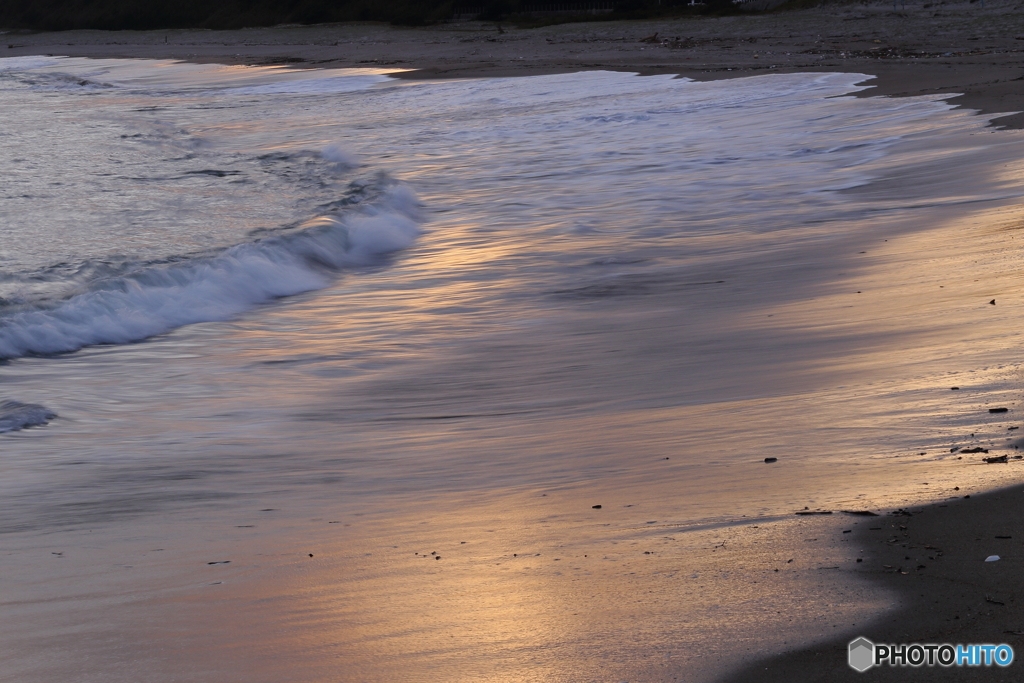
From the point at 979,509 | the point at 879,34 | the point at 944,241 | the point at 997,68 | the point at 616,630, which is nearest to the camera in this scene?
the point at 616,630

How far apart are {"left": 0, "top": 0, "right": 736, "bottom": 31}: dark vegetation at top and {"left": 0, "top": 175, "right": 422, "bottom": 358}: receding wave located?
37.5m

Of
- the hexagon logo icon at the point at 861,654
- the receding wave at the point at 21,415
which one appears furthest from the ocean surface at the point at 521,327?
the hexagon logo icon at the point at 861,654

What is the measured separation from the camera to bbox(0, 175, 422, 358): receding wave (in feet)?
21.3

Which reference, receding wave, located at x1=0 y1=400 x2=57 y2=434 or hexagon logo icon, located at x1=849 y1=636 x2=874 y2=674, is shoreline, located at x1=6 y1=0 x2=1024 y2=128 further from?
hexagon logo icon, located at x1=849 y1=636 x2=874 y2=674

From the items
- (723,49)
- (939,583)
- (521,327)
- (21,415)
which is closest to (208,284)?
(521,327)

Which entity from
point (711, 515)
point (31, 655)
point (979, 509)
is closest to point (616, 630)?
point (711, 515)

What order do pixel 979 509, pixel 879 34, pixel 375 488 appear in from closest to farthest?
1. pixel 979 509
2. pixel 375 488
3. pixel 879 34

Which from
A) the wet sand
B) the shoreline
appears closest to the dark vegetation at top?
the shoreline

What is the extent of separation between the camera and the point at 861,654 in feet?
6.93

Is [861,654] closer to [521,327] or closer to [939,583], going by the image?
[939,583]

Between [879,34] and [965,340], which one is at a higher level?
[879,34]

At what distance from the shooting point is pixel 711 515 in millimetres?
3006

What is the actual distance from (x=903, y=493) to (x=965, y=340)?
1.80 metres

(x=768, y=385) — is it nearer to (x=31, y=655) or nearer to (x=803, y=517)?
(x=803, y=517)
